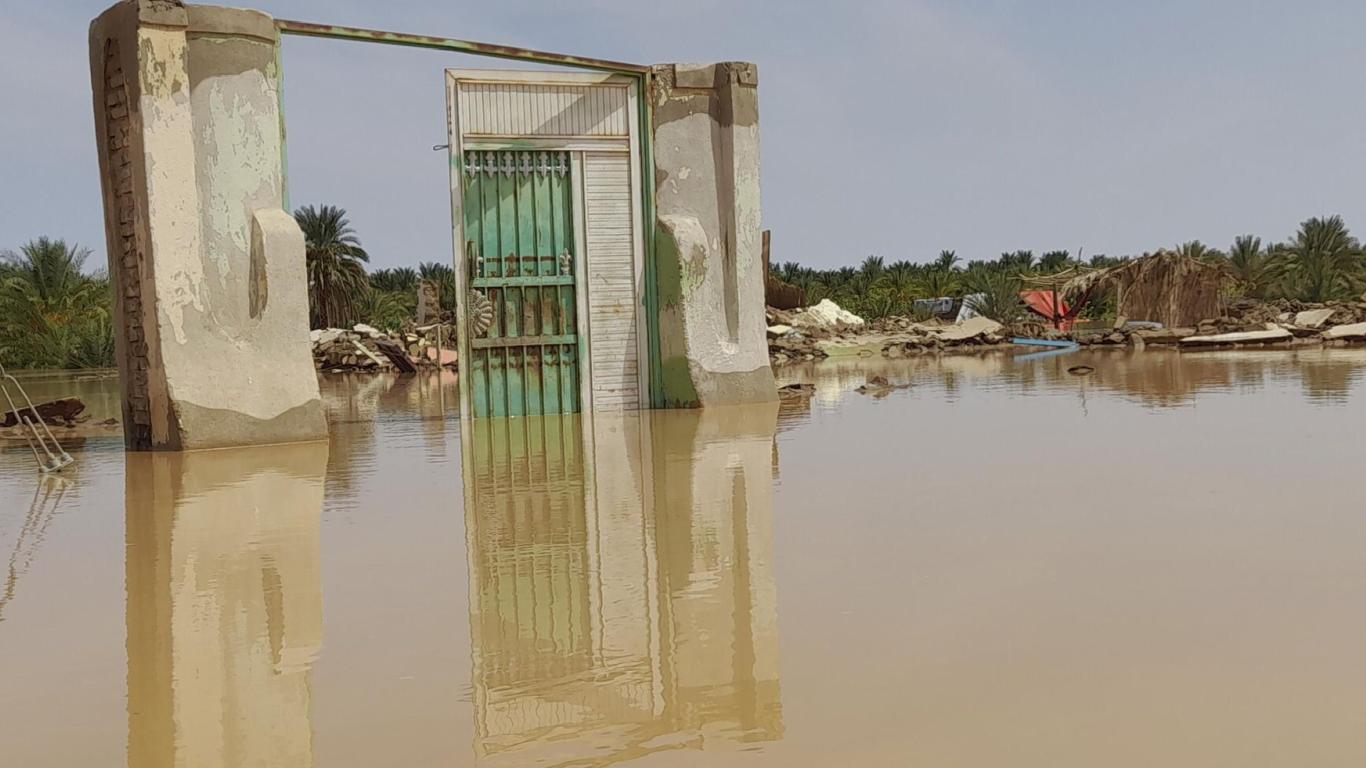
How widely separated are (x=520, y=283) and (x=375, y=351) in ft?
60.3

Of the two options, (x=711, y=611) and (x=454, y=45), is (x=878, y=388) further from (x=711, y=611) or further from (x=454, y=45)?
(x=711, y=611)

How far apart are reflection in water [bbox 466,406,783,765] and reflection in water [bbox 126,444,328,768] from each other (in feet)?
1.54

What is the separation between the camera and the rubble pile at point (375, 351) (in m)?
27.3

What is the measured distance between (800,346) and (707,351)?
16.3 meters

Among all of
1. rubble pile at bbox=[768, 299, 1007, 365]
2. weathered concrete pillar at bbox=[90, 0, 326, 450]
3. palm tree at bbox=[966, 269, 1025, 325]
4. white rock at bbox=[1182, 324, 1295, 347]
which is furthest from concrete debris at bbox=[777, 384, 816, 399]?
palm tree at bbox=[966, 269, 1025, 325]

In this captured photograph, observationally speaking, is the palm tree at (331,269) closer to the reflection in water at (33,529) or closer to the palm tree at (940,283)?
the palm tree at (940,283)

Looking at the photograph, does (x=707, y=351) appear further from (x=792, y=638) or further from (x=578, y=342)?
(x=792, y=638)

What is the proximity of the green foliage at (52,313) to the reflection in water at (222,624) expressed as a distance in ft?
84.1

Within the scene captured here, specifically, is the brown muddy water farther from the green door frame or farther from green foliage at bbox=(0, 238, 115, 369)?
green foliage at bbox=(0, 238, 115, 369)

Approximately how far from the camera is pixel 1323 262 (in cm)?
3647

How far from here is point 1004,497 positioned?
5.43 meters

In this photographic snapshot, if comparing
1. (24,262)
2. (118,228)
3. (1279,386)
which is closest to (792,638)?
(118,228)

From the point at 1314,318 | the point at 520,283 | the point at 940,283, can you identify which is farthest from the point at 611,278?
the point at 940,283

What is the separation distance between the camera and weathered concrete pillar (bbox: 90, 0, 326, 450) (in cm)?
898
